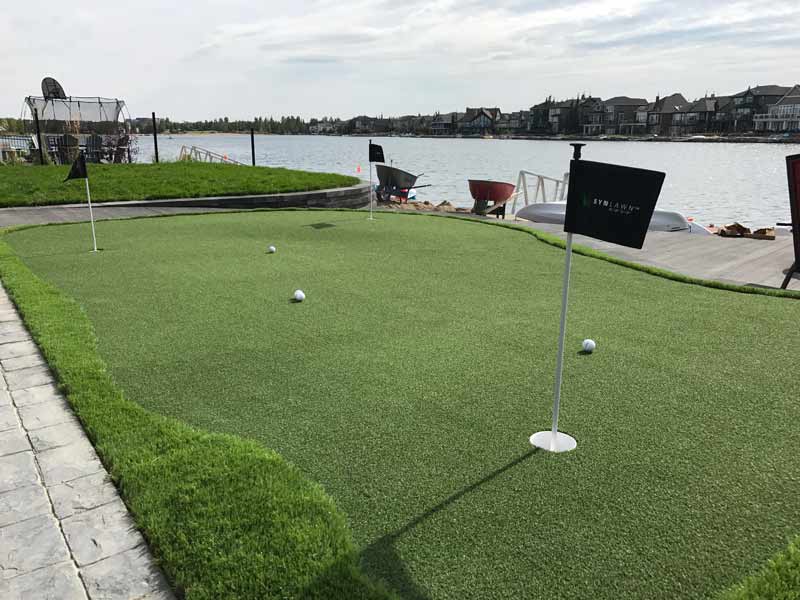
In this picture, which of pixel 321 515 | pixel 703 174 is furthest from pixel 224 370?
pixel 703 174

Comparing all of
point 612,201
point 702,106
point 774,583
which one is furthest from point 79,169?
point 702,106

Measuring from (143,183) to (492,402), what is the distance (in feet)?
52.6

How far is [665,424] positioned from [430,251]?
20.6 feet

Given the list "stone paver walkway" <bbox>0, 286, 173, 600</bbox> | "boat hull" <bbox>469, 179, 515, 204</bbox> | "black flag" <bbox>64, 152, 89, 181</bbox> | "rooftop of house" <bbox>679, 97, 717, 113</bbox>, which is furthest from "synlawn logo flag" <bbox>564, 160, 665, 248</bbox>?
"rooftop of house" <bbox>679, 97, 717, 113</bbox>

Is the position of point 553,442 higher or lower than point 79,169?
lower

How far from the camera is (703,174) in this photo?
47.2 m

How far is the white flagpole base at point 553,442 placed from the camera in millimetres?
3430

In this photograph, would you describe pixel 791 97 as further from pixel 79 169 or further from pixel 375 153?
pixel 79 169

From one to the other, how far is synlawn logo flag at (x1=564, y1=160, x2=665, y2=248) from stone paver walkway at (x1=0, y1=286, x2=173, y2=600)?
2566 millimetres

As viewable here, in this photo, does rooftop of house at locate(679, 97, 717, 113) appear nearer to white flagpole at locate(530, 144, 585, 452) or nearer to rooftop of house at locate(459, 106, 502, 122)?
rooftop of house at locate(459, 106, 502, 122)

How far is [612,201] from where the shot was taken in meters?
3.01

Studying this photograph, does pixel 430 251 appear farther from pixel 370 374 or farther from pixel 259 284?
pixel 370 374

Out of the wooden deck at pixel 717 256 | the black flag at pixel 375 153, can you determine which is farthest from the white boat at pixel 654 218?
the black flag at pixel 375 153

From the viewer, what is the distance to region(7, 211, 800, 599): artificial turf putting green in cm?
261
